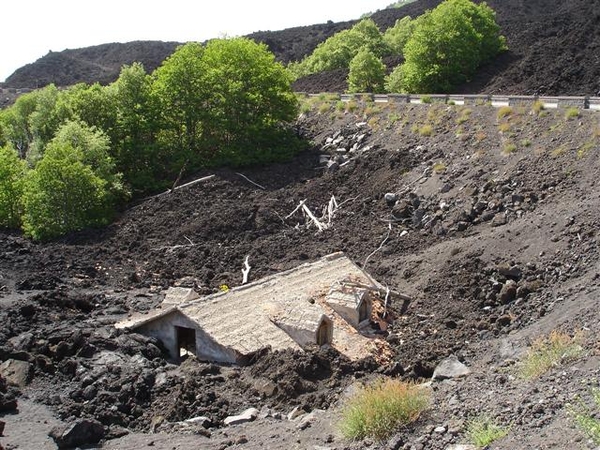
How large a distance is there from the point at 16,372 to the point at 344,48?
57752mm

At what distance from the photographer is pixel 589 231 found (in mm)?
Answer: 21016

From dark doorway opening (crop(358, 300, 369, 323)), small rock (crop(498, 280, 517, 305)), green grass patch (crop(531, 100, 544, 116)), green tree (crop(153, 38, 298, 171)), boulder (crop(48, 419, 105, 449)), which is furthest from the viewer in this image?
green tree (crop(153, 38, 298, 171))

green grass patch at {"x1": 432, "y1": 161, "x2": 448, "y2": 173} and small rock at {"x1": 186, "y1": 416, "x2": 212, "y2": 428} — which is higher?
green grass patch at {"x1": 432, "y1": 161, "x2": 448, "y2": 173}

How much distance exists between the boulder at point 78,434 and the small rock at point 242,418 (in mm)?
2675

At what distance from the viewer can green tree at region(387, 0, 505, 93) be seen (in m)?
47.0

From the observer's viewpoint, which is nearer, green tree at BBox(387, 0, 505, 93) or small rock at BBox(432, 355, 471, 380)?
small rock at BBox(432, 355, 471, 380)

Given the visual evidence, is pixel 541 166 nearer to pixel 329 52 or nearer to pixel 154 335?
pixel 154 335

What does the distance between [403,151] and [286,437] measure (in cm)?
2241

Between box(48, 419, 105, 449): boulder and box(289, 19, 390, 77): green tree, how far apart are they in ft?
185

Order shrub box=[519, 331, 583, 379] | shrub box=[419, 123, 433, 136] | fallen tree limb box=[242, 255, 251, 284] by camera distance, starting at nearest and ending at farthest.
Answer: shrub box=[519, 331, 583, 379], fallen tree limb box=[242, 255, 251, 284], shrub box=[419, 123, 433, 136]

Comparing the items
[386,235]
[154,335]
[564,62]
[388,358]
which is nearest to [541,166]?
[386,235]

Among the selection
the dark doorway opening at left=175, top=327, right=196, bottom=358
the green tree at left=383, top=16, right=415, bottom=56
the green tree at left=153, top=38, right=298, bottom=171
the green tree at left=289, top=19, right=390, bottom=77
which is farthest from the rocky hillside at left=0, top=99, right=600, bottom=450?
the green tree at left=289, top=19, right=390, bottom=77

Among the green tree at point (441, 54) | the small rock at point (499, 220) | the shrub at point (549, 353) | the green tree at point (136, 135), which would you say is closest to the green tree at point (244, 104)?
the green tree at point (136, 135)

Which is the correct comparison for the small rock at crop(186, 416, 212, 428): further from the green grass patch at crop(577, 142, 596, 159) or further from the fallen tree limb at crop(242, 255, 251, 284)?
the green grass patch at crop(577, 142, 596, 159)
